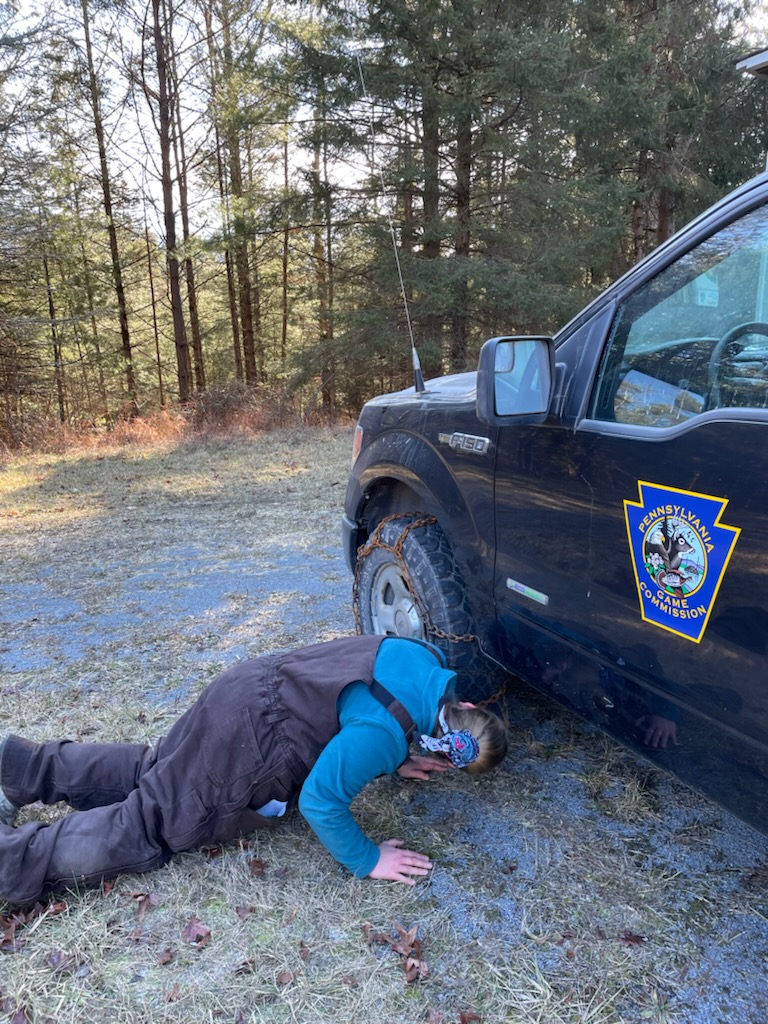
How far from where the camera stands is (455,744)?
2.16m

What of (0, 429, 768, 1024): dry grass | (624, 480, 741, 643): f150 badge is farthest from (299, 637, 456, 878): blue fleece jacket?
(624, 480, 741, 643): f150 badge

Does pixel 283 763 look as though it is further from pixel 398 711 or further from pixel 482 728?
pixel 482 728

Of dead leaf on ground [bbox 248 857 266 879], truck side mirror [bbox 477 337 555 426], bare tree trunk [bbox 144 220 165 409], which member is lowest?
dead leaf on ground [bbox 248 857 266 879]

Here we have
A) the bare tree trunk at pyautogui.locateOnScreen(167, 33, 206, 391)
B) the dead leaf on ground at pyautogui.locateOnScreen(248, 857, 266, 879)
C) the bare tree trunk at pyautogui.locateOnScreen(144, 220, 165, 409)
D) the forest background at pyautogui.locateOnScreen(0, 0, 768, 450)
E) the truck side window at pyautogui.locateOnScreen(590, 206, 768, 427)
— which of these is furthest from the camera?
the bare tree trunk at pyautogui.locateOnScreen(144, 220, 165, 409)

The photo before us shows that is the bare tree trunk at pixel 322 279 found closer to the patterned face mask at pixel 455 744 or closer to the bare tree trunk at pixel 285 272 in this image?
the bare tree trunk at pixel 285 272

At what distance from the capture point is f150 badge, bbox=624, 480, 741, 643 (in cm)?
157

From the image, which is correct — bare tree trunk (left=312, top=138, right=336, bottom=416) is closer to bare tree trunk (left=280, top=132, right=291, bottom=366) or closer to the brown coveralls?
bare tree trunk (left=280, top=132, right=291, bottom=366)

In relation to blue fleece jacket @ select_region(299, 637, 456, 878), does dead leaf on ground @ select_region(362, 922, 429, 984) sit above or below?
below

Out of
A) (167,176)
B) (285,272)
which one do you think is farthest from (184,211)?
(285,272)

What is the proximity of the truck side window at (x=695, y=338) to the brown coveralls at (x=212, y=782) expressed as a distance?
3.66 ft

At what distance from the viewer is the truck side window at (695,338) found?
69.6 inches

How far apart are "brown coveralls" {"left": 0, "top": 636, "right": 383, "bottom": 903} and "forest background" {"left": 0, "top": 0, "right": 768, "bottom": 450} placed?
454 inches

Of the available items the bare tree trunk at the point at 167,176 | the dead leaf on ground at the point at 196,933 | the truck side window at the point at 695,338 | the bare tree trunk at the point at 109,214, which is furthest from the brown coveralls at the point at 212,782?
the bare tree trunk at the point at 109,214

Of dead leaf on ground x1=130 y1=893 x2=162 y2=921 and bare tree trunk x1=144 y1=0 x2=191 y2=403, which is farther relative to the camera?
bare tree trunk x1=144 y1=0 x2=191 y2=403
